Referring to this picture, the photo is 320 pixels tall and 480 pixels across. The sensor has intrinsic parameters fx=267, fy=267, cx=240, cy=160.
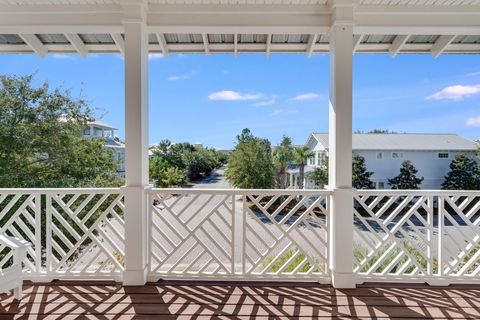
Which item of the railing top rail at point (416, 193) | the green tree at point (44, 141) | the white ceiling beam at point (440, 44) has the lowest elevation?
the railing top rail at point (416, 193)

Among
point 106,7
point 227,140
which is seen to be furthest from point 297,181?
point 106,7

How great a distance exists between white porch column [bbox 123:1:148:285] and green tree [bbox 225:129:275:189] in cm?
1104

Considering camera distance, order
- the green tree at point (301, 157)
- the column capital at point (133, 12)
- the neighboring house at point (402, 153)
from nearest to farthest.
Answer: the column capital at point (133, 12) → the neighboring house at point (402, 153) → the green tree at point (301, 157)

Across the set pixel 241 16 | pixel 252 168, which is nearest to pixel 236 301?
pixel 241 16

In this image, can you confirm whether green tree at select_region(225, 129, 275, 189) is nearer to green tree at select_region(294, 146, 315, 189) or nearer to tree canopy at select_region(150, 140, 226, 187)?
green tree at select_region(294, 146, 315, 189)

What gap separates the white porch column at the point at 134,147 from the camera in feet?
8.21

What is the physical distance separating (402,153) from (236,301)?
14.4 meters

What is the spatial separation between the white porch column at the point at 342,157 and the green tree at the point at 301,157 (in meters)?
12.1

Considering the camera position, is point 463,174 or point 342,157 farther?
point 463,174

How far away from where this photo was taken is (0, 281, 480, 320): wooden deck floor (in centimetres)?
209

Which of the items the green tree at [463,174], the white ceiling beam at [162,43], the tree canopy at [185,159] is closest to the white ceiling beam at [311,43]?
the white ceiling beam at [162,43]

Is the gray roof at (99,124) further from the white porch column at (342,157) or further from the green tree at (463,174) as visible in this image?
the green tree at (463,174)

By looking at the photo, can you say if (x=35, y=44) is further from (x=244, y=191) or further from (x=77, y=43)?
(x=244, y=191)

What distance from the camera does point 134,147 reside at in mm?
2504
